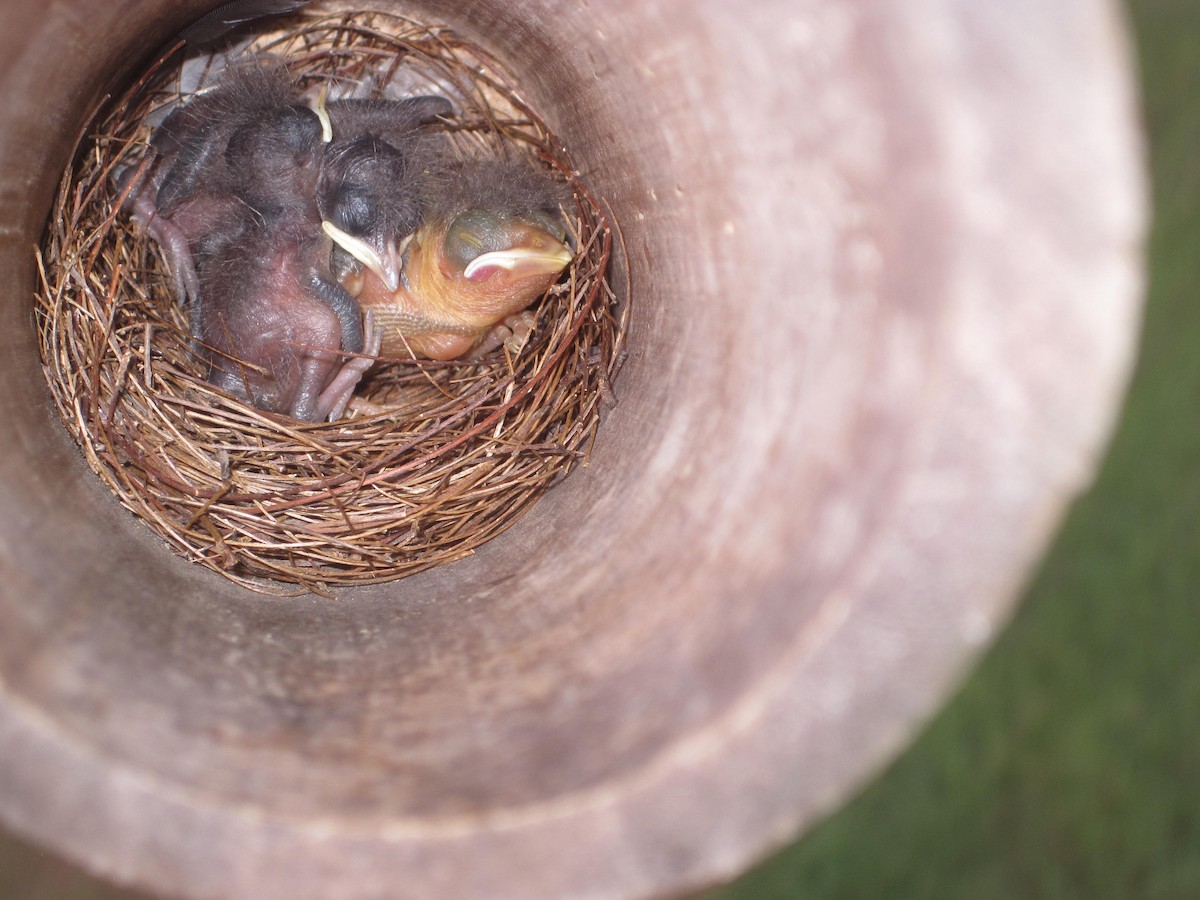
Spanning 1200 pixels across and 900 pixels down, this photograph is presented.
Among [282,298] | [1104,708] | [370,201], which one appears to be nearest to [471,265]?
[370,201]

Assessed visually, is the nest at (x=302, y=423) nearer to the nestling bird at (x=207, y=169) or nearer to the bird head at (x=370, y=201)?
the nestling bird at (x=207, y=169)

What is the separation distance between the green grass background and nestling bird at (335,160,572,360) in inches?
42.1

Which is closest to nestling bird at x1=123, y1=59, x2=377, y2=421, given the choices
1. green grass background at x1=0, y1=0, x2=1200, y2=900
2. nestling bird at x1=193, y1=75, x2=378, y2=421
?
nestling bird at x1=193, y1=75, x2=378, y2=421

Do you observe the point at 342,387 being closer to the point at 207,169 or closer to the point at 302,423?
the point at 302,423

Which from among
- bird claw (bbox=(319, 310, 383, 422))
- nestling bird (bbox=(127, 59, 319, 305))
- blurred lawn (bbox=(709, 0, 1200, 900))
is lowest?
blurred lawn (bbox=(709, 0, 1200, 900))

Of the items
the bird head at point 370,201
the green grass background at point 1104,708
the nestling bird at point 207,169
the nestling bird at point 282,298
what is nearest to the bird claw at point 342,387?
the nestling bird at point 282,298

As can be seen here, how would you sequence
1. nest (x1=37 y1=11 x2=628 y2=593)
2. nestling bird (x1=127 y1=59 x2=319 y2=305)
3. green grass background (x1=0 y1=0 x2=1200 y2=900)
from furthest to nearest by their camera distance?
green grass background (x1=0 y1=0 x2=1200 y2=900)
nestling bird (x1=127 y1=59 x2=319 y2=305)
nest (x1=37 y1=11 x2=628 y2=593)

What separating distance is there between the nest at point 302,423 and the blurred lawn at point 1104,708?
0.96m

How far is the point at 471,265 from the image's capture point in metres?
1.05

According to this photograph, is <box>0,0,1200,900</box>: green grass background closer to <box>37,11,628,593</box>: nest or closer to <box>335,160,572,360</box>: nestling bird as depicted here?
<box>37,11,628,593</box>: nest

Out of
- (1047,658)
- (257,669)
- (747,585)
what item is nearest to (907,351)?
(747,585)

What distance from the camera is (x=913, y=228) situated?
0.53 metres

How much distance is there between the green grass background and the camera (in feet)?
5.39

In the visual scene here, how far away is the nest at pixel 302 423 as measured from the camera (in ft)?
3.30
